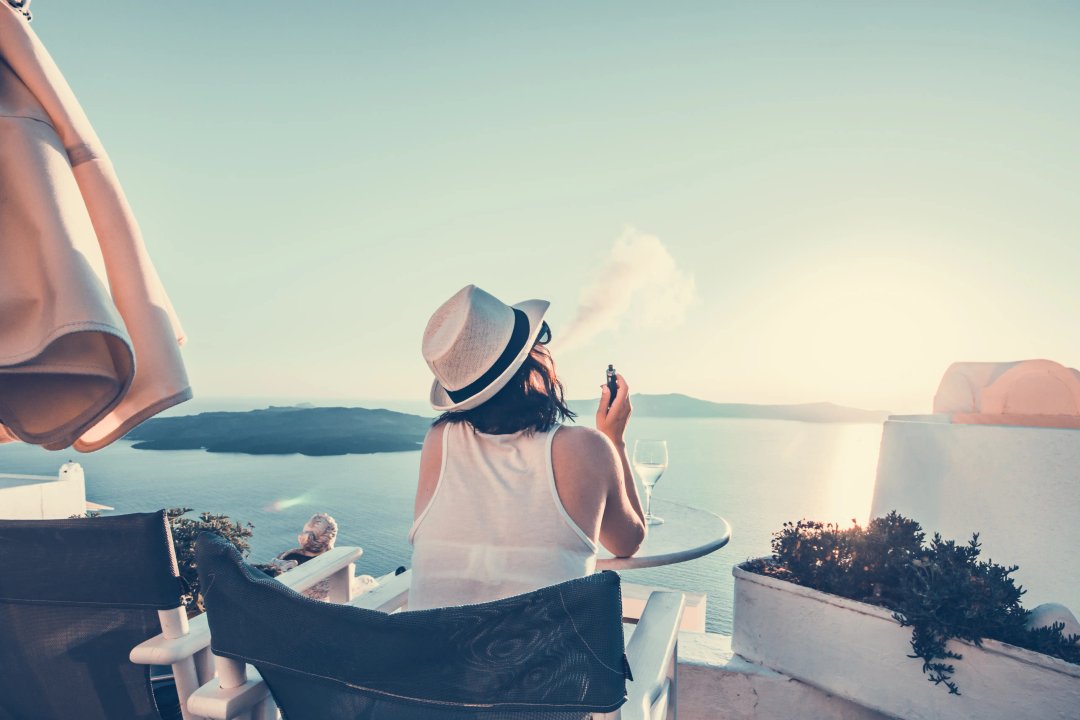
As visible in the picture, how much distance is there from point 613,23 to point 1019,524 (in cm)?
672

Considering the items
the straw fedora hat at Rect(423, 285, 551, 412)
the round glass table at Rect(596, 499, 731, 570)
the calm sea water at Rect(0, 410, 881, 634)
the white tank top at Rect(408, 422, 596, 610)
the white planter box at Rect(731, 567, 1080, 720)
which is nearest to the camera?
the white tank top at Rect(408, 422, 596, 610)

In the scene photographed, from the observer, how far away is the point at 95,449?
1254 mm

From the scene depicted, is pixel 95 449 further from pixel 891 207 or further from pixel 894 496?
pixel 891 207

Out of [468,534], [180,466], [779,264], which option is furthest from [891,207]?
[180,466]

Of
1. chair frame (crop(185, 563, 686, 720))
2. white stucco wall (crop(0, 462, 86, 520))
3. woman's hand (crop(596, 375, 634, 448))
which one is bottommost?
white stucco wall (crop(0, 462, 86, 520))

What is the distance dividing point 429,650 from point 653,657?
427mm

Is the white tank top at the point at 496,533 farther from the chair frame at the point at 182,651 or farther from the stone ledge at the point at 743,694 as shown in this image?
the stone ledge at the point at 743,694

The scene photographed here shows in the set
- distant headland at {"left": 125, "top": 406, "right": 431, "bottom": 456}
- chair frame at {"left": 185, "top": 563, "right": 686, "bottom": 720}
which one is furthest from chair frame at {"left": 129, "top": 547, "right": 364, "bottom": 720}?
distant headland at {"left": 125, "top": 406, "right": 431, "bottom": 456}

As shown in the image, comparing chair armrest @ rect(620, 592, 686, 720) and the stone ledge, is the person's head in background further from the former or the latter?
the stone ledge

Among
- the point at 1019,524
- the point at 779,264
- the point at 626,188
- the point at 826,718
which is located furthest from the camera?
the point at 779,264

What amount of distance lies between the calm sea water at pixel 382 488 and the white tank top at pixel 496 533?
139 inches

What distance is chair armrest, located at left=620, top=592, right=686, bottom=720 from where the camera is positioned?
78 centimetres

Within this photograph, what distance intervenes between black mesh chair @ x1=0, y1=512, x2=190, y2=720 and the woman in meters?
0.52

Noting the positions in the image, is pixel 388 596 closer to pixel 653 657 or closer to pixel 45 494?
pixel 653 657
